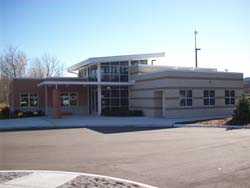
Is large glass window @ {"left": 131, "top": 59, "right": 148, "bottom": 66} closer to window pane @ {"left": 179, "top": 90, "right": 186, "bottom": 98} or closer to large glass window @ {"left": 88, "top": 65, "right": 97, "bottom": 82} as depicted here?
large glass window @ {"left": 88, "top": 65, "right": 97, "bottom": 82}

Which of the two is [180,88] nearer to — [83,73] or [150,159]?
[83,73]

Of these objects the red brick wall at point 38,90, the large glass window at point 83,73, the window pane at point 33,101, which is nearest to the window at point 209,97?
the red brick wall at point 38,90

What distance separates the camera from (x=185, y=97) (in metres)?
29.3

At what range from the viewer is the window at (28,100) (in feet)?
113

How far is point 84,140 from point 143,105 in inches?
670

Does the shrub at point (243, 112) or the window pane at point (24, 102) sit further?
the window pane at point (24, 102)

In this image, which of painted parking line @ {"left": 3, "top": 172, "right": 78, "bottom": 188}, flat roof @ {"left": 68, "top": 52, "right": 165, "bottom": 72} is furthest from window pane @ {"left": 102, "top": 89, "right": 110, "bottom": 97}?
painted parking line @ {"left": 3, "top": 172, "right": 78, "bottom": 188}

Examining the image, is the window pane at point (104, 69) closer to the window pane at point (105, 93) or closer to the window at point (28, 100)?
the window pane at point (105, 93)

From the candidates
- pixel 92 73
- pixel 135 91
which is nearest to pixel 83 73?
pixel 92 73

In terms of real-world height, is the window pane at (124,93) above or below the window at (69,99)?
above

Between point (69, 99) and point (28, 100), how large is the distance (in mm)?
4409

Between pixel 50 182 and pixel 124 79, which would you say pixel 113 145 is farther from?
pixel 124 79

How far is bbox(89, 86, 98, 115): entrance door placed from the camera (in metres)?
36.1


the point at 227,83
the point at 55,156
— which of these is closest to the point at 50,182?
the point at 55,156
